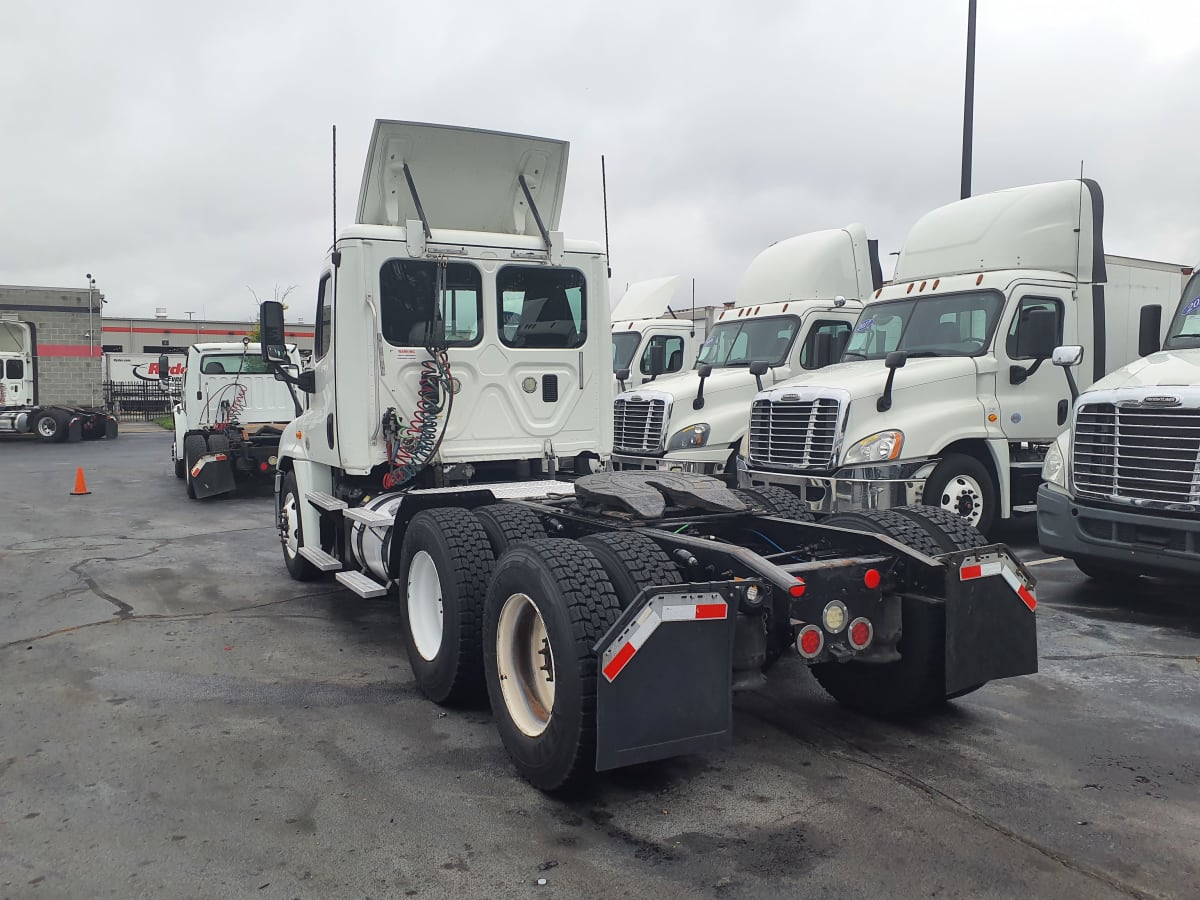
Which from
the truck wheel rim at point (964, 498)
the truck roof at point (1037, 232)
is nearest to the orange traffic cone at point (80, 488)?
the truck wheel rim at point (964, 498)

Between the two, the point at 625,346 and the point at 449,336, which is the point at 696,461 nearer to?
the point at 449,336

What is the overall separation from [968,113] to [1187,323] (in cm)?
793

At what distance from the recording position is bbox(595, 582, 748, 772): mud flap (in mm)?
3506

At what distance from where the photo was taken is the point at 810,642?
396 cm

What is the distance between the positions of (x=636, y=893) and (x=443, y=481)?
4.15 m

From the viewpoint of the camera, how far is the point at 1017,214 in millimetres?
9984

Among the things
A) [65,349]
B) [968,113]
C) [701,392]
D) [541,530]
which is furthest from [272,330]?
[65,349]

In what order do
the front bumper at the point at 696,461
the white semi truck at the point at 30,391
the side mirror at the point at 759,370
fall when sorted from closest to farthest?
the side mirror at the point at 759,370
the front bumper at the point at 696,461
the white semi truck at the point at 30,391

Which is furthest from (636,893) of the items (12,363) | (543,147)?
(12,363)

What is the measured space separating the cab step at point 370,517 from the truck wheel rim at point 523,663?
185cm

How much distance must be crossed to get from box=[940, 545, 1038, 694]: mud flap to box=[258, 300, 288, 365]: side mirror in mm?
5177

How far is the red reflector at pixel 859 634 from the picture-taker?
408cm

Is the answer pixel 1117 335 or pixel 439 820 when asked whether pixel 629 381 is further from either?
pixel 439 820

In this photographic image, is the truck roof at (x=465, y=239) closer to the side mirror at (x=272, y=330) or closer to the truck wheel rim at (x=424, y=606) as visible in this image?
the side mirror at (x=272, y=330)
